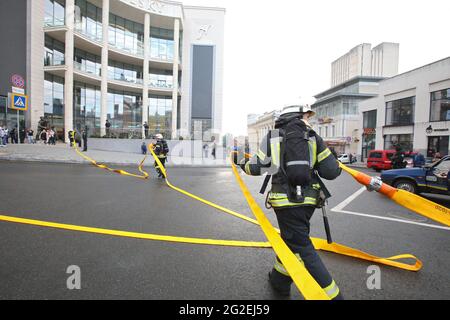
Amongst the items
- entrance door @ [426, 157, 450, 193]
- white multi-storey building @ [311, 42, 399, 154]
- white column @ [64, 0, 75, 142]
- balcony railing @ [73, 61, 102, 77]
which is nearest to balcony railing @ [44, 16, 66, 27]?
white column @ [64, 0, 75, 142]

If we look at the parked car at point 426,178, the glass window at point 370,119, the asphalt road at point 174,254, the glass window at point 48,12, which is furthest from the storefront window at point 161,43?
the parked car at point 426,178

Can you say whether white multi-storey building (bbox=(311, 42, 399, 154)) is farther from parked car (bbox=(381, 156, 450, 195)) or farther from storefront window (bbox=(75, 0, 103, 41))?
storefront window (bbox=(75, 0, 103, 41))

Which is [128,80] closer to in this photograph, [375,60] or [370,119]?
[370,119]

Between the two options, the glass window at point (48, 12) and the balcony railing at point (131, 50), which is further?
the balcony railing at point (131, 50)

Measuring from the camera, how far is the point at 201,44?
3481 centimetres

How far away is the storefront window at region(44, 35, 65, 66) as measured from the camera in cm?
2434

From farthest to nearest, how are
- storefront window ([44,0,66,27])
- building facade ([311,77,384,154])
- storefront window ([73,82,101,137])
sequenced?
building facade ([311,77,384,154])
storefront window ([73,82,101,137])
storefront window ([44,0,66,27])

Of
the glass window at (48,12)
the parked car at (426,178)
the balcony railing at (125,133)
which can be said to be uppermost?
the glass window at (48,12)

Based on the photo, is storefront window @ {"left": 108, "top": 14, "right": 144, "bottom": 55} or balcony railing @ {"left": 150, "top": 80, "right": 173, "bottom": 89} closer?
storefront window @ {"left": 108, "top": 14, "right": 144, "bottom": 55}

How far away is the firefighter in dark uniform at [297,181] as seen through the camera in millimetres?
2105

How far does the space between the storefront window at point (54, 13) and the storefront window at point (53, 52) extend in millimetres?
1525

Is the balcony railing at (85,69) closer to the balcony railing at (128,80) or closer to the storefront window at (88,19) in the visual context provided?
the balcony railing at (128,80)

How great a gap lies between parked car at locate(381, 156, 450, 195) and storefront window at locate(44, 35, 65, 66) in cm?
2994

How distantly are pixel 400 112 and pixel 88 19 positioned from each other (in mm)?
37983
